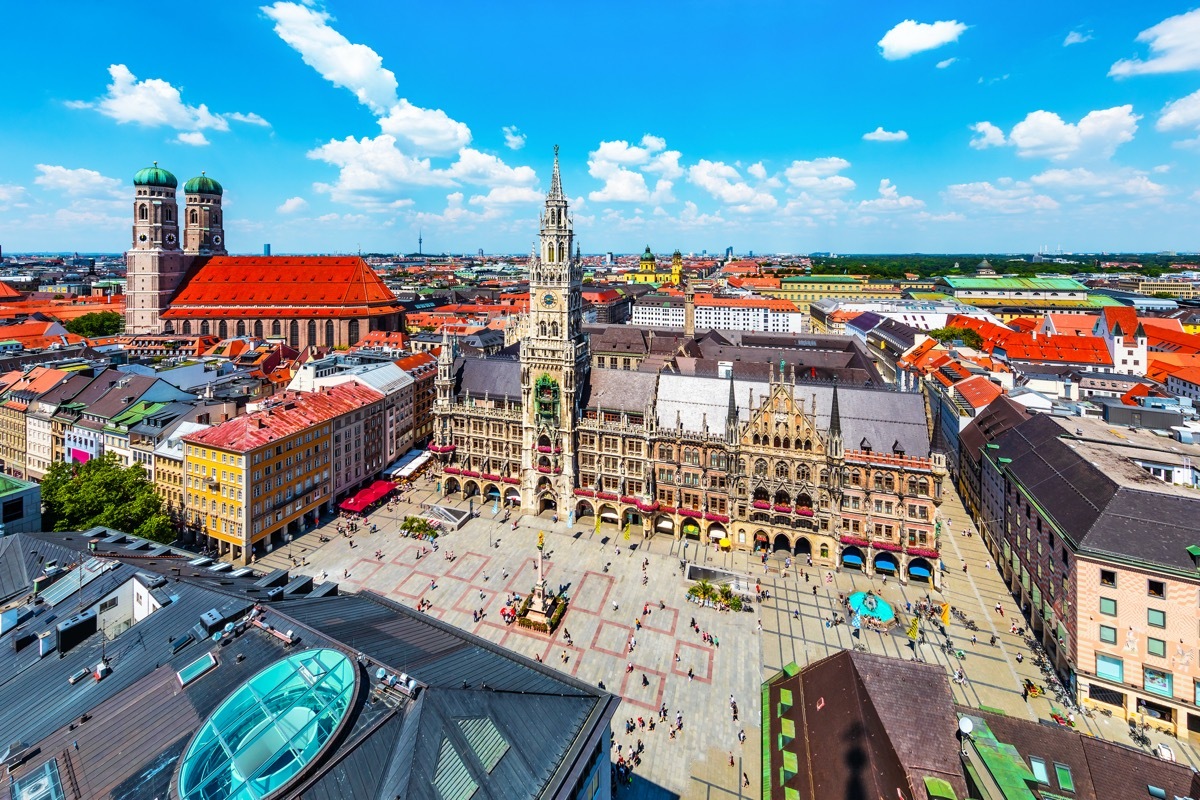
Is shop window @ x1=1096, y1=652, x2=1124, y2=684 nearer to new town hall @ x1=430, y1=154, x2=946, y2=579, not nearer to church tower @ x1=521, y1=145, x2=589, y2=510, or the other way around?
new town hall @ x1=430, y1=154, x2=946, y2=579

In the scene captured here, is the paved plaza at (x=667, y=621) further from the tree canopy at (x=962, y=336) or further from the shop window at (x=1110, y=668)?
the tree canopy at (x=962, y=336)

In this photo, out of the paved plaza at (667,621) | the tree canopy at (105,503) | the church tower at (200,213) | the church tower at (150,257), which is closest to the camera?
the paved plaza at (667,621)

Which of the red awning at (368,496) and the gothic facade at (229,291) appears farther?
the gothic facade at (229,291)

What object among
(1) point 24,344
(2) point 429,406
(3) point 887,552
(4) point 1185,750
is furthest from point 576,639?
(1) point 24,344

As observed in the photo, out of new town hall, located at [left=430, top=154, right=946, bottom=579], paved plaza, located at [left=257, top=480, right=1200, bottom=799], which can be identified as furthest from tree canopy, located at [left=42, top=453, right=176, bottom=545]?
new town hall, located at [left=430, top=154, right=946, bottom=579]

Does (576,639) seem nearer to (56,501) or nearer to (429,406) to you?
(56,501)

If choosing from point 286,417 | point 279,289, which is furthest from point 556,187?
point 279,289

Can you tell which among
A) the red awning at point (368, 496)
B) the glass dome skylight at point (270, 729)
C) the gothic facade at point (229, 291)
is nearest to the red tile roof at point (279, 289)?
the gothic facade at point (229, 291)
